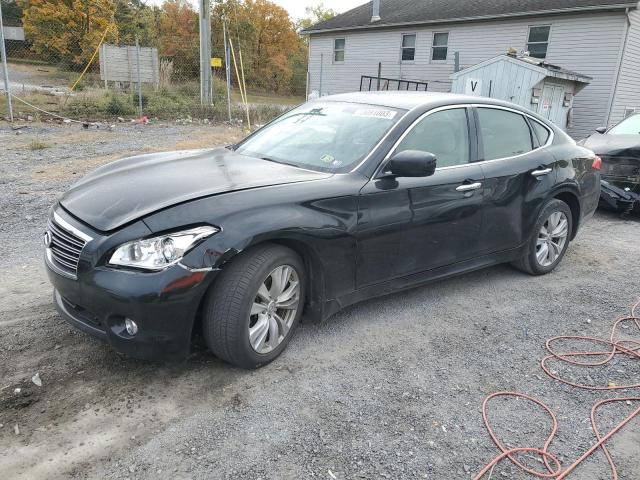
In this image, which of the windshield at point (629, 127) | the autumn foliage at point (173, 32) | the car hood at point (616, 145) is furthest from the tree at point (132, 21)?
the car hood at point (616, 145)

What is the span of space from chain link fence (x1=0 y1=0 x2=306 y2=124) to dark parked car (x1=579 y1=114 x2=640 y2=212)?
443 inches

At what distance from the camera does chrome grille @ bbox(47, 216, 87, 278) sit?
2844mm

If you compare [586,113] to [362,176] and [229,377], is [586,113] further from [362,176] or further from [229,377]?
[229,377]

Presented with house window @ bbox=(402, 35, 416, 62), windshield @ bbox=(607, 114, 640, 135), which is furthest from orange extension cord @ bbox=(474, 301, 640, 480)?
house window @ bbox=(402, 35, 416, 62)

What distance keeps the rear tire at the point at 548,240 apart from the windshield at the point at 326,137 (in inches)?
74.5

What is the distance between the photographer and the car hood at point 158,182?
2904 millimetres

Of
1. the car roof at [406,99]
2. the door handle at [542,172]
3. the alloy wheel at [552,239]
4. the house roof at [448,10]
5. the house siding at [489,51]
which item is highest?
the house roof at [448,10]

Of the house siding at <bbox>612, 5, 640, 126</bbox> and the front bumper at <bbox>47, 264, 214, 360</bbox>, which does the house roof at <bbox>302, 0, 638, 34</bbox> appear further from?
the front bumper at <bbox>47, 264, 214, 360</bbox>

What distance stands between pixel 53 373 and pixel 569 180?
14.8 feet

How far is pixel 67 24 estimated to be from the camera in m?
30.5

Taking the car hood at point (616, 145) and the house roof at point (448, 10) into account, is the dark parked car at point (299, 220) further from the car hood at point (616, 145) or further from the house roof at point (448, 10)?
the house roof at point (448, 10)

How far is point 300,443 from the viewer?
2.58 m

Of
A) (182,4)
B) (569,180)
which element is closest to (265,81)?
(182,4)

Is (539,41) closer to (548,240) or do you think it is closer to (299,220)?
(548,240)
